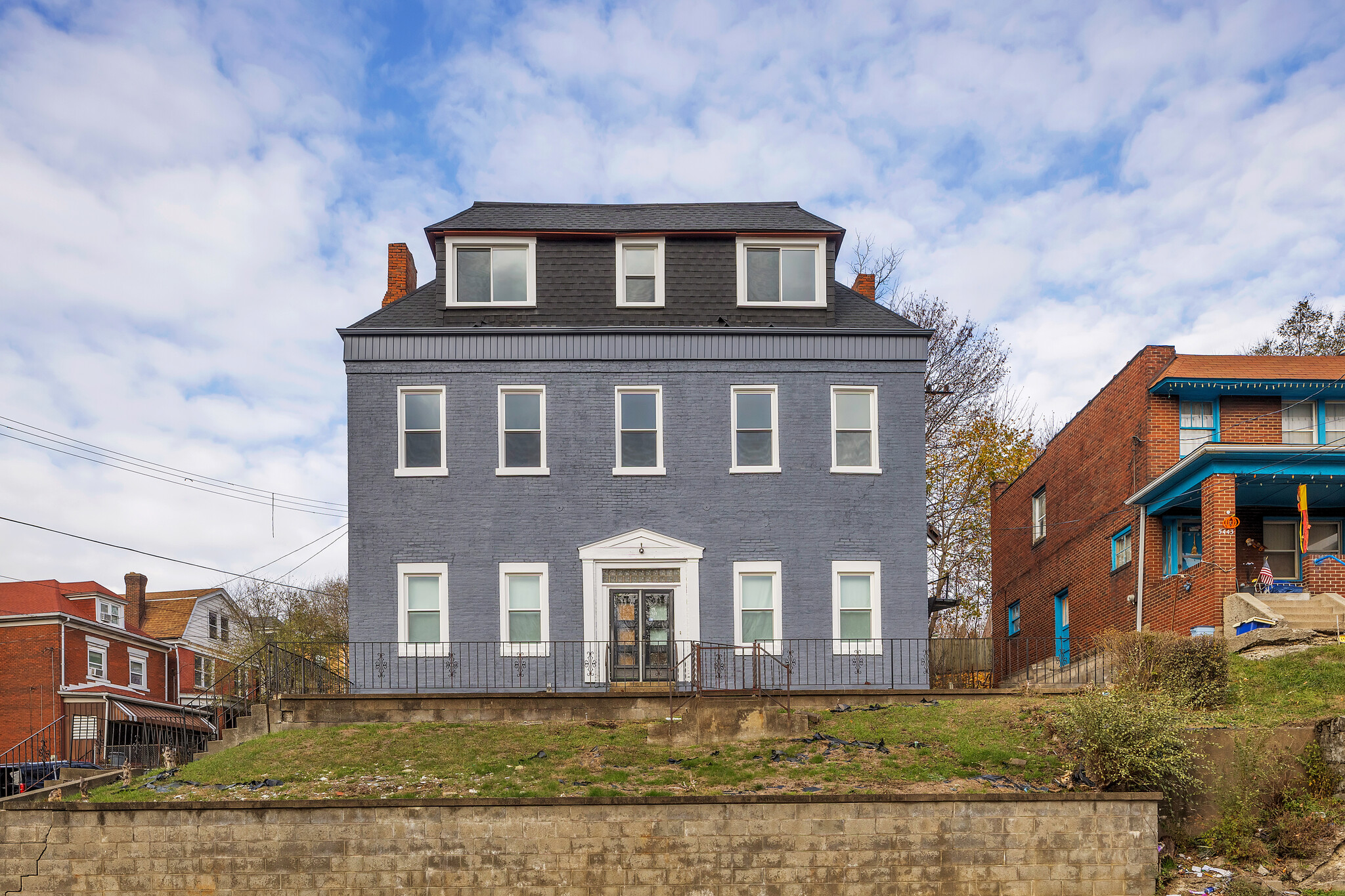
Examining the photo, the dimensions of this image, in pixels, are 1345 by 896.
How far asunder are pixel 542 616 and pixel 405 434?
446 cm

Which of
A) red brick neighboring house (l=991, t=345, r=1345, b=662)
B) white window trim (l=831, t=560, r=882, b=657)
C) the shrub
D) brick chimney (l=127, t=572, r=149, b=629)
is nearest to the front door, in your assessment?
white window trim (l=831, t=560, r=882, b=657)

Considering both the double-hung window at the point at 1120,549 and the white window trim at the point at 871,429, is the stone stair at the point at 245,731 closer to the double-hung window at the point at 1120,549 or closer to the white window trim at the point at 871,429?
the white window trim at the point at 871,429

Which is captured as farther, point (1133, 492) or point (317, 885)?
point (1133, 492)

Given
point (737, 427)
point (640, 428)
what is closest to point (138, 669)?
point (640, 428)

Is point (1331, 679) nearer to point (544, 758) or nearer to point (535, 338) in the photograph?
point (544, 758)

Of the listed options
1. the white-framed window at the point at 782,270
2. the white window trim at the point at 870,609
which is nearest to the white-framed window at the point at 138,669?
the white-framed window at the point at 782,270

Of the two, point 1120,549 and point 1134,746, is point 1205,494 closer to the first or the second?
point 1120,549

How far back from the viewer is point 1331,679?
17.8 m

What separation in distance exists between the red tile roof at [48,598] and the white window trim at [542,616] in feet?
78.4

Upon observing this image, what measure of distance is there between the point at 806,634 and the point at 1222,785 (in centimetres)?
827

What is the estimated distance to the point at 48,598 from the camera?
39.8 metres

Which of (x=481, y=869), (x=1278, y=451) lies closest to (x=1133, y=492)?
(x=1278, y=451)

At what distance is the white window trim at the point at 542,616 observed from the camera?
2220cm

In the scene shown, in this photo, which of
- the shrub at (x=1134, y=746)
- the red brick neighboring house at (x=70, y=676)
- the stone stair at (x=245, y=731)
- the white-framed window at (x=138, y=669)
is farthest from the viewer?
the white-framed window at (x=138, y=669)
